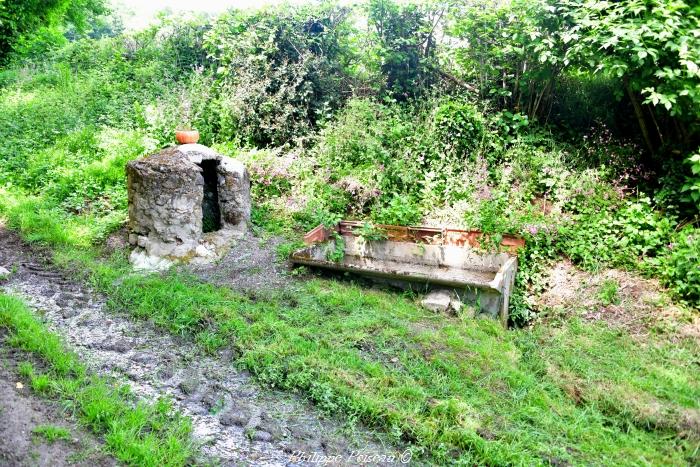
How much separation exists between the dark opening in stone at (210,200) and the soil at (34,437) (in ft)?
11.6

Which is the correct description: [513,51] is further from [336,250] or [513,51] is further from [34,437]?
[34,437]

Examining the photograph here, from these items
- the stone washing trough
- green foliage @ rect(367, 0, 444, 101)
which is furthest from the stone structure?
green foliage @ rect(367, 0, 444, 101)

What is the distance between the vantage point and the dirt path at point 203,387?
124 inches

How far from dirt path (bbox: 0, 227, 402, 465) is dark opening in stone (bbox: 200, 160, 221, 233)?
190 cm

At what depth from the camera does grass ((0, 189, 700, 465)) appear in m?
3.24

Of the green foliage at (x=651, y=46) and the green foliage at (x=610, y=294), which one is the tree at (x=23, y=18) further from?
the green foliage at (x=610, y=294)

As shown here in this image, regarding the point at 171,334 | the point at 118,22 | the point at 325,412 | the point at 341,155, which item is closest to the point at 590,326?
the point at 325,412

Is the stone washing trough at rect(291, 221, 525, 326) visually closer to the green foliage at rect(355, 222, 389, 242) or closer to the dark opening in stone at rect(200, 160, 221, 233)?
the green foliage at rect(355, 222, 389, 242)

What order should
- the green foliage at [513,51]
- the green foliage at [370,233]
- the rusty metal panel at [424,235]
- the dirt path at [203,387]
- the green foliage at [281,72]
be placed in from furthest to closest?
1. the green foliage at [281,72]
2. the green foliage at [513,51]
3. the green foliage at [370,233]
4. the rusty metal panel at [424,235]
5. the dirt path at [203,387]

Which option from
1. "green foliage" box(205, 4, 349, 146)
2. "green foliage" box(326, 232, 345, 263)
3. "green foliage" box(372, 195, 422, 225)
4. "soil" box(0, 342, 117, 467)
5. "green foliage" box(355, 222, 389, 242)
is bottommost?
"soil" box(0, 342, 117, 467)

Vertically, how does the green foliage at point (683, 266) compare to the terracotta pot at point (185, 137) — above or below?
below

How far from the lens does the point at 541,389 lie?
150 inches

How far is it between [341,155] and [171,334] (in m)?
4.30

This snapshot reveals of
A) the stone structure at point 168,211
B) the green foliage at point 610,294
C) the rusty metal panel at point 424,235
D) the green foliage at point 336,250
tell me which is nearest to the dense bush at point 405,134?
the rusty metal panel at point 424,235
